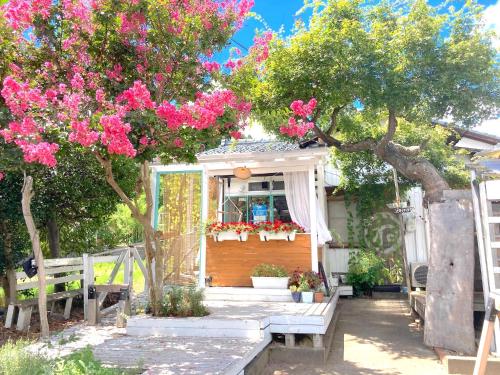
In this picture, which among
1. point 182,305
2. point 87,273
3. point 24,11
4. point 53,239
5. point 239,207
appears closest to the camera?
point 24,11

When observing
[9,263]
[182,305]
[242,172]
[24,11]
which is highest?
[24,11]

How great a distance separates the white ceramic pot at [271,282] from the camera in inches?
293

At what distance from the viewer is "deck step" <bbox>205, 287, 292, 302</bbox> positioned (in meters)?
7.27

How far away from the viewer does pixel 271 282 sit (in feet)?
24.5

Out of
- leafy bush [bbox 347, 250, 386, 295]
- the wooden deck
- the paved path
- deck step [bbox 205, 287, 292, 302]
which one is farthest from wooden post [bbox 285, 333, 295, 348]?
leafy bush [bbox 347, 250, 386, 295]

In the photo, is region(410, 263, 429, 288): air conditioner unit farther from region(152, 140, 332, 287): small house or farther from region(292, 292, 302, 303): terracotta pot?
region(292, 292, 302, 303): terracotta pot

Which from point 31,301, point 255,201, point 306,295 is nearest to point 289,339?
point 306,295

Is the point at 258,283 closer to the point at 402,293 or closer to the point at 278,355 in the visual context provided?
the point at 278,355

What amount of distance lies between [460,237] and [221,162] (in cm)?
457

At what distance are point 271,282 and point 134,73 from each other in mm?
4309

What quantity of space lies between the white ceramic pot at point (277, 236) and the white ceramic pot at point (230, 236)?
0.34 m

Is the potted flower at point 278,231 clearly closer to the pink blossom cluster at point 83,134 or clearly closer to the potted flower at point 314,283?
the potted flower at point 314,283

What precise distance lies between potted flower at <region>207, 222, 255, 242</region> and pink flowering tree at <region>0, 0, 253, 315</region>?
194cm

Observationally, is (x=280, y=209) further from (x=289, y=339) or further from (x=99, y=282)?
(x=99, y=282)
